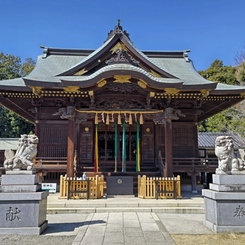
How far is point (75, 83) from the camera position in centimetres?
999

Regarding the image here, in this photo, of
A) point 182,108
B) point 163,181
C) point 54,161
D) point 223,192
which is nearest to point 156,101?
point 182,108

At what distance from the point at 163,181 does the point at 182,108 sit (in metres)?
4.69

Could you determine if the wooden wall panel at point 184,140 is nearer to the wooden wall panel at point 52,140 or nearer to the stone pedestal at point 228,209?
the wooden wall panel at point 52,140

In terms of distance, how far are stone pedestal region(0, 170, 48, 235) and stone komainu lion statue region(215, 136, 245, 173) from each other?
14.5ft

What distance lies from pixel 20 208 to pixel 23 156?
3.96ft

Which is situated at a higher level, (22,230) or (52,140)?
(52,140)

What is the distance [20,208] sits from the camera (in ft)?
18.6

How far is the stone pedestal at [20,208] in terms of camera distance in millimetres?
5645

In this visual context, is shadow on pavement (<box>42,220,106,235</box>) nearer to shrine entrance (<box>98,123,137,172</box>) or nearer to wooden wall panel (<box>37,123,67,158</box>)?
wooden wall panel (<box>37,123,67,158</box>)

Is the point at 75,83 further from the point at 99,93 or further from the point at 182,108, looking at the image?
the point at 182,108

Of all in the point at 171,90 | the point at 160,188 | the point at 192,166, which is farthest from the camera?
the point at 192,166

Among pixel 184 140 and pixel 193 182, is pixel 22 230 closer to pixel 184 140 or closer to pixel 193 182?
pixel 193 182

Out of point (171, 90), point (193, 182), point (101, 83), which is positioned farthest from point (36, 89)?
point (193, 182)

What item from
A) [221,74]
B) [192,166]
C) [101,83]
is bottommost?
[192,166]
